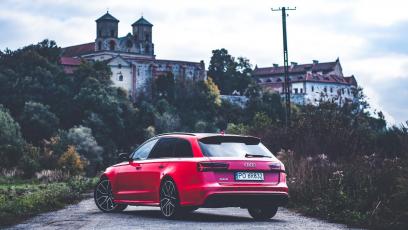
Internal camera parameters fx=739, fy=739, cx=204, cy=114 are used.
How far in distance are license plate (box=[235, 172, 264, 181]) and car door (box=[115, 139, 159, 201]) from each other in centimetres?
204

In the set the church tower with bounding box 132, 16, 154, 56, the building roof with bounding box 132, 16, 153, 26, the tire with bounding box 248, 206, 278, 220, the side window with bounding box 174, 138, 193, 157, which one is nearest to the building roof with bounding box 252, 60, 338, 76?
the church tower with bounding box 132, 16, 154, 56

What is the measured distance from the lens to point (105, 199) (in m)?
15.0

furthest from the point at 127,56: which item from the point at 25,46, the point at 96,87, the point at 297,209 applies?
the point at 297,209

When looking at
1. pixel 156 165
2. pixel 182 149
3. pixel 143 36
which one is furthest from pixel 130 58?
pixel 182 149

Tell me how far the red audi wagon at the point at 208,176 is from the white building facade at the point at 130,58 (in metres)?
123

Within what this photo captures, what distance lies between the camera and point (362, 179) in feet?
46.7

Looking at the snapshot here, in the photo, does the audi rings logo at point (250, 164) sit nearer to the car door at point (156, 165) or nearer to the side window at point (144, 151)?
the car door at point (156, 165)

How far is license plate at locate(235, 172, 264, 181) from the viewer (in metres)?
12.4

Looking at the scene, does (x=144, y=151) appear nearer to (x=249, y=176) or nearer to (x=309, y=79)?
(x=249, y=176)

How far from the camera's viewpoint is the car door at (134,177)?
1379cm

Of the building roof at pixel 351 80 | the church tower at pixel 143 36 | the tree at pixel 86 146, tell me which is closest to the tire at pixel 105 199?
the tree at pixel 86 146

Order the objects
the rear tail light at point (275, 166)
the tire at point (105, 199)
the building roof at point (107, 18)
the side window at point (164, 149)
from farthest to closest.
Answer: the building roof at point (107, 18)
the tire at point (105, 199)
the side window at point (164, 149)
the rear tail light at point (275, 166)

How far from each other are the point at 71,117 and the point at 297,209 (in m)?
91.7

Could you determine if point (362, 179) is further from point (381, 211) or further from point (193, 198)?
point (193, 198)
